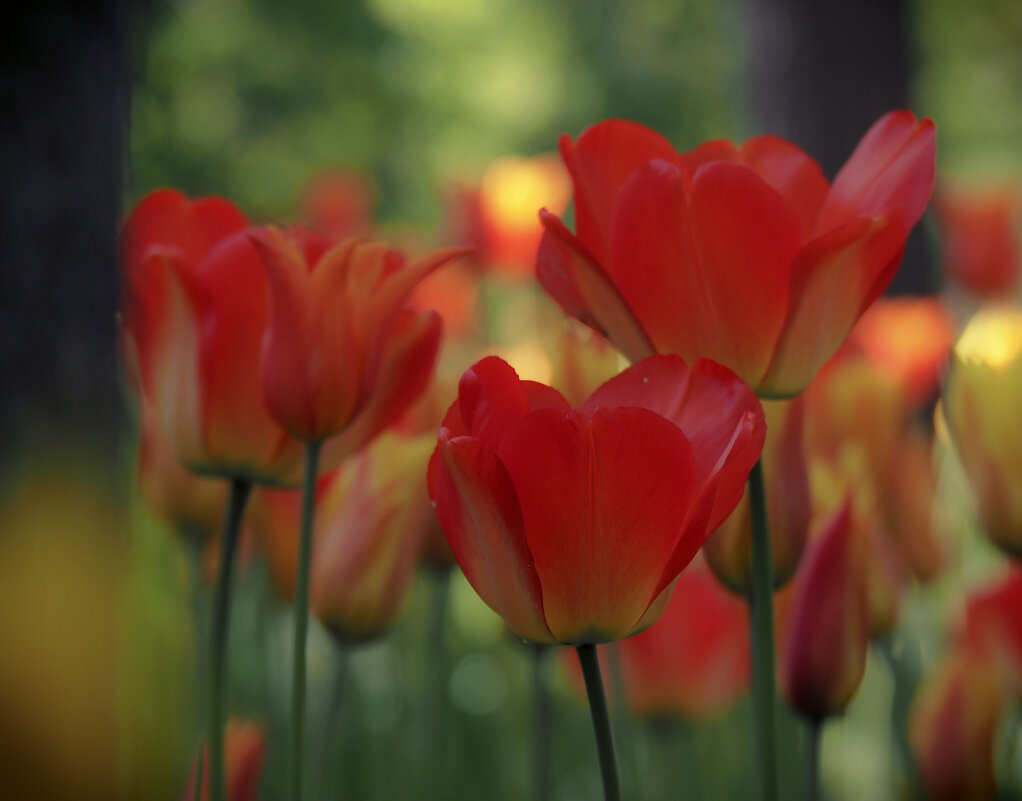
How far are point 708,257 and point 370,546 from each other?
32 centimetres

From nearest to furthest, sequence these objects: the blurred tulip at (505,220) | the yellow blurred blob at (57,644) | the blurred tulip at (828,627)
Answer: the yellow blurred blob at (57,644), the blurred tulip at (828,627), the blurred tulip at (505,220)

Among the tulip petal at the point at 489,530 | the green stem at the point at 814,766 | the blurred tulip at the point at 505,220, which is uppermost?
the blurred tulip at the point at 505,220

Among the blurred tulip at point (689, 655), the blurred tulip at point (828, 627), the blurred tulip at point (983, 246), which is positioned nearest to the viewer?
the blurred tulip at point (828, 627)

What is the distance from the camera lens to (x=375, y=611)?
2.41 feet

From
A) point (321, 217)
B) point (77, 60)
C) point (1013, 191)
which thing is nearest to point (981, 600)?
point (77, 60)

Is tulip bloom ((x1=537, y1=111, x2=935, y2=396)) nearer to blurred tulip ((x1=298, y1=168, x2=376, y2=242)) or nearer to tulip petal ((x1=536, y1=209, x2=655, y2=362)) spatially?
tulip petal ((x1=536, y1=209, x2=655, y2=362))

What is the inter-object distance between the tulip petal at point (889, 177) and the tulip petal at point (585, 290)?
0.34 feet

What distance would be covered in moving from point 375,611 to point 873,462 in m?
0.48

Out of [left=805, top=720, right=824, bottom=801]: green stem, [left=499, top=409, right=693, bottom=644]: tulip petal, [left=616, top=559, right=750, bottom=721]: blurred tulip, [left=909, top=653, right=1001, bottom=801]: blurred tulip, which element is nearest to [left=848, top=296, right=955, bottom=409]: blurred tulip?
[left=616, top=559, right=750, bottom=721]: blurred tulip

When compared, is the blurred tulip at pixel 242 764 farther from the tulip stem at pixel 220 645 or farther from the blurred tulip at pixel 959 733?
the blurred tulip at pixel 959 733

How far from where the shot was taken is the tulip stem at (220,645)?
582 mm

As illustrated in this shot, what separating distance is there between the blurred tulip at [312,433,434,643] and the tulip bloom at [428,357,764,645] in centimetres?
26

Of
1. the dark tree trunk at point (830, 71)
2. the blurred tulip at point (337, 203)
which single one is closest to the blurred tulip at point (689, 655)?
the blurred tulip at point (337, 203)

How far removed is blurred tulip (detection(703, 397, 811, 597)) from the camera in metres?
0.63
